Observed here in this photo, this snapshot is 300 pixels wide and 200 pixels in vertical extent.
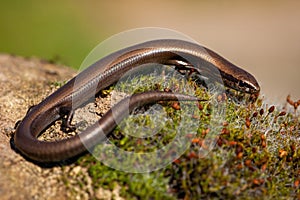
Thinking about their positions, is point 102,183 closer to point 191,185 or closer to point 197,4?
point 191,185

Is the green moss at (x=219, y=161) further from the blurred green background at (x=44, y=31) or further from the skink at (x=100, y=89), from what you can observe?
the blurred green background at (x=44, y=31)

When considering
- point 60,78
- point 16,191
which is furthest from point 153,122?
point 60,78

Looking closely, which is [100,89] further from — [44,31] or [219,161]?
[44,31]

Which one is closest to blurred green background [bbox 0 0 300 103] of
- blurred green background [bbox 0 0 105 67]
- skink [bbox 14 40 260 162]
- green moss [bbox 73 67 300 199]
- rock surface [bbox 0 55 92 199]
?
blurred green background [bbox 0 0 105 67]

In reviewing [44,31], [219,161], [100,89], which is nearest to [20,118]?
[100,89]

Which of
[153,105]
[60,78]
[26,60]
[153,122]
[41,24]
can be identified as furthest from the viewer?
[41,24]

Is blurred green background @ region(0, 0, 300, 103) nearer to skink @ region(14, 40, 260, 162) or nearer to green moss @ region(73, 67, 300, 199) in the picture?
skink @ region(14, 40, 260, 162)

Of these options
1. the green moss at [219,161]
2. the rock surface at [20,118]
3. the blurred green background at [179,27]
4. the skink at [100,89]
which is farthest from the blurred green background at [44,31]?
the green moss at [219,161]
